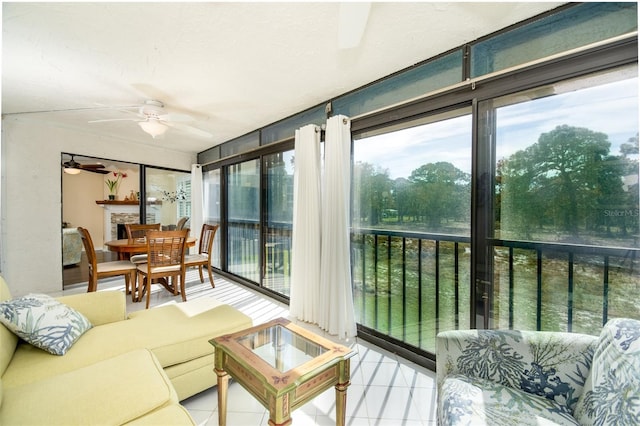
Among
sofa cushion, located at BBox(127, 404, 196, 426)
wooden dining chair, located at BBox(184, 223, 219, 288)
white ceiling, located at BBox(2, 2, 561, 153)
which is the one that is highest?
white ceiling, located at BBox(2, 2, 561, 153)

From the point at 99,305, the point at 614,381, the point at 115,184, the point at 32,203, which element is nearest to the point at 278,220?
the point at 99,305

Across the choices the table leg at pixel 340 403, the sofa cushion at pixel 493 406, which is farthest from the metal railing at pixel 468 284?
the table leg at pixel 340 403

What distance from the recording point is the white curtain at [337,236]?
8.14 feet

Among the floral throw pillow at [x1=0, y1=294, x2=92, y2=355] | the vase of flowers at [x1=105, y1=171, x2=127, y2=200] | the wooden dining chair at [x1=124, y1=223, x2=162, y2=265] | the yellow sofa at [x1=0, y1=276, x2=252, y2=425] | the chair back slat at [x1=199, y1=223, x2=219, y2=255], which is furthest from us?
the vase of flowers at [x1=105, y1=171, x2=127, y2=200]

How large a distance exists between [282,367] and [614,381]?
4.24 feet

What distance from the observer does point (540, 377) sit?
1.17m

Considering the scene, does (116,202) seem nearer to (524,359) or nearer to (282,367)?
(282,367)

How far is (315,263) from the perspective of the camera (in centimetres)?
275

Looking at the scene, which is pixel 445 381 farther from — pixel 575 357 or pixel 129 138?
pixel 129 138

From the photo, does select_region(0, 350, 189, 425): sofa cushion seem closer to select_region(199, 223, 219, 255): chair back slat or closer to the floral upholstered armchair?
the floral upholstered armchair

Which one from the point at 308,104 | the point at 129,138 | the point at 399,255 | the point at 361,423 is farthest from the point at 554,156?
the point at 129,138

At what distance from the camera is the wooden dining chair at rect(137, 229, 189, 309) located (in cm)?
310

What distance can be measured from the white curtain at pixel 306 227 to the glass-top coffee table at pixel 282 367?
44.9 inches

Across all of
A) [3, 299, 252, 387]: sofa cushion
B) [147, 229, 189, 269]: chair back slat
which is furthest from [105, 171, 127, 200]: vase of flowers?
[3, 299, 252, 387]: sofa cushion
